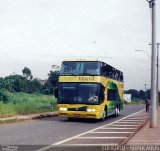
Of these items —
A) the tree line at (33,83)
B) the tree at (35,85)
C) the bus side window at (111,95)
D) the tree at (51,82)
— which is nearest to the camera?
the bus side window at (111,95)

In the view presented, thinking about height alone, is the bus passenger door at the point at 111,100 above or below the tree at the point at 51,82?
below

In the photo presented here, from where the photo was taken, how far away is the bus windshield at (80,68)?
27.5m

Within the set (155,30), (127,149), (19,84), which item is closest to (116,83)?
(155,30)

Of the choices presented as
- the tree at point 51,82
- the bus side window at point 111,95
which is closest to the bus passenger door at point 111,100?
the bus side window at point 111,95

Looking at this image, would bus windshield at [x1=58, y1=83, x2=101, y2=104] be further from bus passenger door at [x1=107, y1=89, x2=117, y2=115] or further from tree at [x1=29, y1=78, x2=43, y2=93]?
tree at [x1=29, y1=78, x2=43, y2=93]

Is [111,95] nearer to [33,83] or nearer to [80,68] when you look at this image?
[80,68]

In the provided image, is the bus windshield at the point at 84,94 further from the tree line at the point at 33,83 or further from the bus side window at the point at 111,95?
the tree line at the point at 33,83

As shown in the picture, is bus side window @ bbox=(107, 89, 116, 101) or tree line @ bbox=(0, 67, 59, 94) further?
tree line @ bbox=(0, 67, 59, 94)

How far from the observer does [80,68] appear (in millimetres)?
27797

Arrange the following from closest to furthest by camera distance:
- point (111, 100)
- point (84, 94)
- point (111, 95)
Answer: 1. point (84, 94)
2. point (111, 95)
3. point (111, 100)

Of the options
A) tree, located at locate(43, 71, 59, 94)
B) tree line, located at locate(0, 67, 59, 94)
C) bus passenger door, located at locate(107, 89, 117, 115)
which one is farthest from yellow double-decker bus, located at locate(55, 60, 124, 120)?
tree, located at locate(43, 71, 59, 94)

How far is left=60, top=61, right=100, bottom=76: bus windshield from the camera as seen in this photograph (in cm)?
2750

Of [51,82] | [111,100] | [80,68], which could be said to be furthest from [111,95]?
[51,82]

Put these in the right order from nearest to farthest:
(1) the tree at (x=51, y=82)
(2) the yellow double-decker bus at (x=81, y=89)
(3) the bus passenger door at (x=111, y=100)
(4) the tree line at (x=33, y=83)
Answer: (2) the yellow double-decker bus at (x=81, y=89), (3) the bus passenger door at (x=111, y=100), (4) the tree line at (x=33, y=83), (1) the tree at (x=51, y=82)
